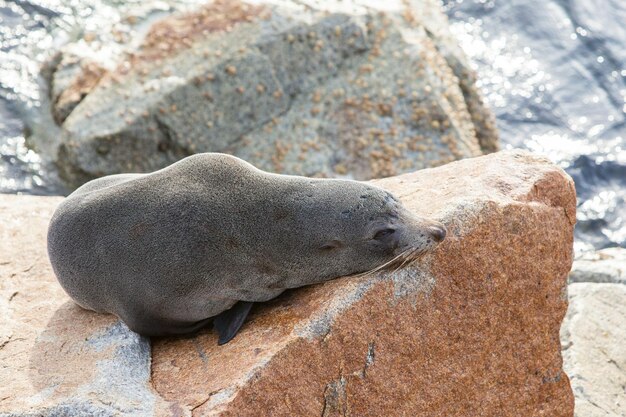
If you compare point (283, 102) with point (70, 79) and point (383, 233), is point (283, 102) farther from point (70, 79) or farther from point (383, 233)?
point (383, 233)

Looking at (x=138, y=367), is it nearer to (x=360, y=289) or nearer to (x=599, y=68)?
(x=360, y=289)

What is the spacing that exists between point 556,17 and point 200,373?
34.6 ft

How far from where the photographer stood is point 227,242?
19.2 feet

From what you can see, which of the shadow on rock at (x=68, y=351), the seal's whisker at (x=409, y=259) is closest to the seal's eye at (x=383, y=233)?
the seal's whisker at (x=409, y=259)

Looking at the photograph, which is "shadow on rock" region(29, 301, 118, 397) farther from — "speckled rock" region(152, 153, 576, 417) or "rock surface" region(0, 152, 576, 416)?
"speckled rock" region(152, 153, 576, 417)

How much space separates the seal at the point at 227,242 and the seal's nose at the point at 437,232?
0.06 m

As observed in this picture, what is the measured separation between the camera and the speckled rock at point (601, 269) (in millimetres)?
8906

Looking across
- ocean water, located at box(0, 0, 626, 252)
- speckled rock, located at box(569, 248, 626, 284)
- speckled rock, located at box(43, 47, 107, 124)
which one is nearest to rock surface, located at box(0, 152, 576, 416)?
speckled rock, located at box(569, 248, 626, 284)

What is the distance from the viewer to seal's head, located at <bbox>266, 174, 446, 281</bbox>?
5.80 metres

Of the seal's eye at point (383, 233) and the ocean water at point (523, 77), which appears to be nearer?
the seal's eye at point (383, 233)

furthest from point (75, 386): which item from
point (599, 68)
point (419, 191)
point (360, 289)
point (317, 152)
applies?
point (599, 68)

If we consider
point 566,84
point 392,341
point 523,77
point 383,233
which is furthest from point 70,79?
point 392,341

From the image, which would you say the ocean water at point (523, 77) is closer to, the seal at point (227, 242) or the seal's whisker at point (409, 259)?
the seal at point (227, 242)

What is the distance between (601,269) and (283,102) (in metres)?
3.85
